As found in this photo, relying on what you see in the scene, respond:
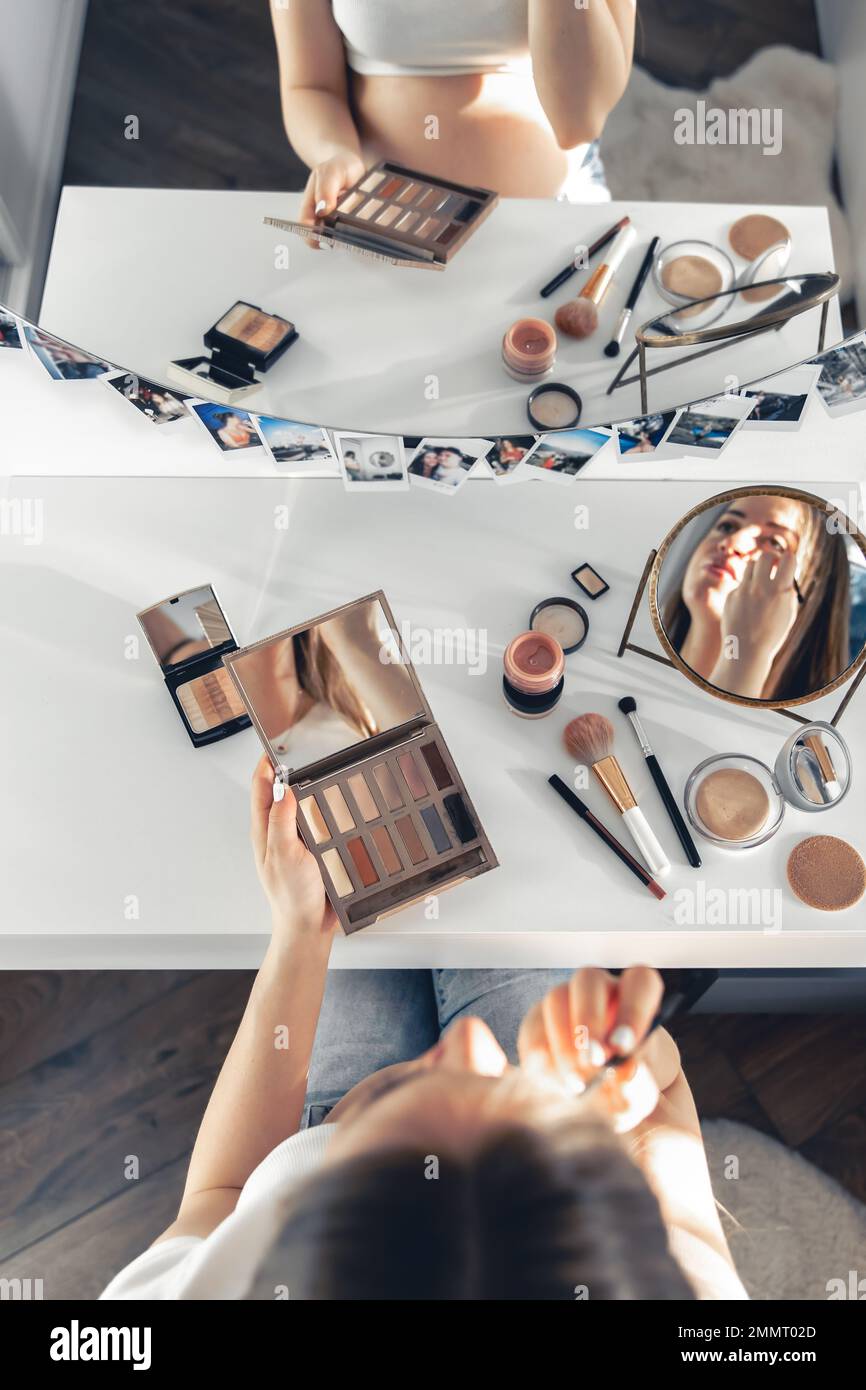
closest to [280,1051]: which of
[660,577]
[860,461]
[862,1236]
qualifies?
[660,577]

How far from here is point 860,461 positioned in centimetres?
107

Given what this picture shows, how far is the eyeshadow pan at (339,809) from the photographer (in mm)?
946

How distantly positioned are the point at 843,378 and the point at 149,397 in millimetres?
657

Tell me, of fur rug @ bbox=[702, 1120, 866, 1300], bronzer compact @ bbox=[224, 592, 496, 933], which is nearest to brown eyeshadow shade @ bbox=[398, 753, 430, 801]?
bronzer compact @ bbox=[224, 592, 496, 933]

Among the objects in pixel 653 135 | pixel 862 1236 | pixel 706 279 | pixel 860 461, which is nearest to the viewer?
pixel 653 135

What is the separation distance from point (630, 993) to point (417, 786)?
10.6 inches

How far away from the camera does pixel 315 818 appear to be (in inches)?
37.2

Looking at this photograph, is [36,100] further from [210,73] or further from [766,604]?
[766,604]

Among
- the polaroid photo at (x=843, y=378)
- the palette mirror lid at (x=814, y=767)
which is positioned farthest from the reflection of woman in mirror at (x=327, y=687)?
the polaroid photo at (x=843, y=378)

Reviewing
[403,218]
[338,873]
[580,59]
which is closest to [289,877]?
[338,873]

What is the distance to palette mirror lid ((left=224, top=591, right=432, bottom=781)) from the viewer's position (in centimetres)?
95

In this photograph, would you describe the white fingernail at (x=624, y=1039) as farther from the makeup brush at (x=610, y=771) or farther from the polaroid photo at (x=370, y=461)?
the polaroid photo at (x=370, y=461)

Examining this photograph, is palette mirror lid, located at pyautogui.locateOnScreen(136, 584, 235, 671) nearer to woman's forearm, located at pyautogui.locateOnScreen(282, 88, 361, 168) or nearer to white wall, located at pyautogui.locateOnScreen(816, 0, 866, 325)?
woman's forearm, located at pyautogui.locateOnScreen(282, 88, 361, 168)

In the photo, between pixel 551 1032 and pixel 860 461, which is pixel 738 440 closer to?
pixel 860 461
